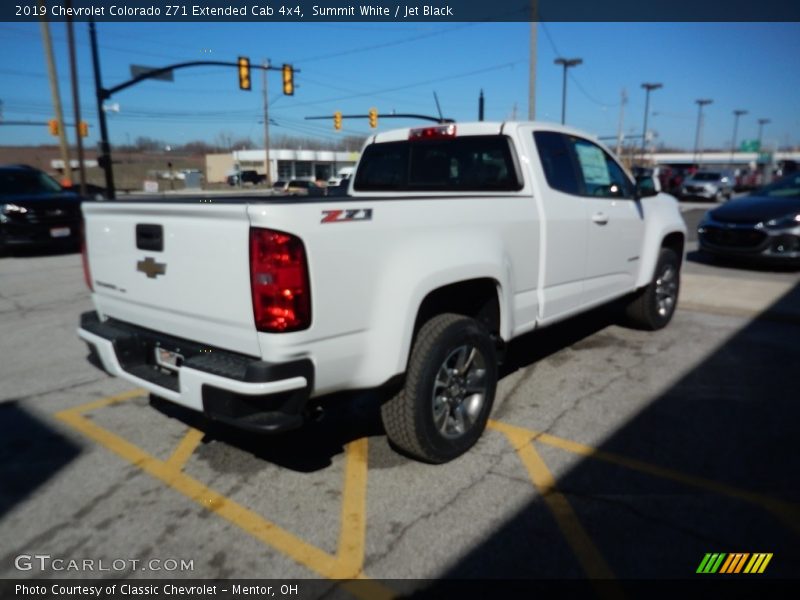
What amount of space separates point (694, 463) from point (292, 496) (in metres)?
2.31

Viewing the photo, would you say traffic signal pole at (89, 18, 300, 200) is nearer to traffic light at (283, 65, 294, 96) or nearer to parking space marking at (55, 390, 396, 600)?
traffic light at (283, 65, 294, 96)

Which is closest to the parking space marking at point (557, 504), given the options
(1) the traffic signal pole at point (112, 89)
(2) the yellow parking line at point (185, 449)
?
(2) the yellow parking line at point (185, 449)

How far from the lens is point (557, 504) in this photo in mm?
2941

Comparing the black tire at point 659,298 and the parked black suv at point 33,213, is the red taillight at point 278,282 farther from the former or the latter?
the parked black suv at point 33,213

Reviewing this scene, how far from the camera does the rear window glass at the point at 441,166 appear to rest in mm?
4125

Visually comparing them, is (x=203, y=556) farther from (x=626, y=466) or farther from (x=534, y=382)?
(x=534, y=382)

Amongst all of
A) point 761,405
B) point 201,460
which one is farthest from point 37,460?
point 761,405

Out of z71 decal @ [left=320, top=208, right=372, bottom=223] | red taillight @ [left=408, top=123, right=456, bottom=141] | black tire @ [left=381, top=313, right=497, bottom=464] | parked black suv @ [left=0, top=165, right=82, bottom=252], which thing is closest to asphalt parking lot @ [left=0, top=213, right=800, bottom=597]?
black tire @ [left=381, top=313, right=497, bottom=464]

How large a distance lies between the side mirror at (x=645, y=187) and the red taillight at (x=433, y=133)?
195 cm

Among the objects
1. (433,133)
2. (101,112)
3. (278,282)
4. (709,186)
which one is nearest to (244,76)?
(101,112)

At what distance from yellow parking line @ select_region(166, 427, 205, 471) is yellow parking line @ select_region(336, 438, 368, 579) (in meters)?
0.96

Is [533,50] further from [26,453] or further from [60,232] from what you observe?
[26,453]

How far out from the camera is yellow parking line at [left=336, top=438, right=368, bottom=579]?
255cm

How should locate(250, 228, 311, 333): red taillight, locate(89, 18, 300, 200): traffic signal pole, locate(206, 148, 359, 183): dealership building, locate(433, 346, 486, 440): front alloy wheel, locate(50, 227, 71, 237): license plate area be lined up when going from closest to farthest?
locate(250, 228, 311, 333): red taillight < locate(433, 346, 486, 440): front alloy wheel < locate(50, 227, 71, 237): license plate area < locate(89, 18, 300, 200): traffic signal pole < locate(206, 148, 359, 183): dealership building
